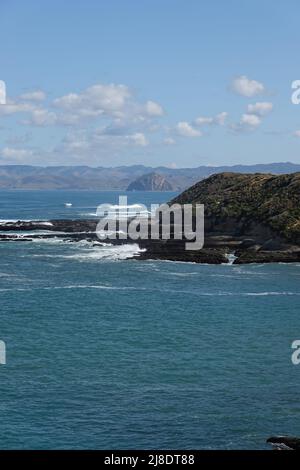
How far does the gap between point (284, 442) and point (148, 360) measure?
1658 cm

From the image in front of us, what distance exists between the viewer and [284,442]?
3134 cm

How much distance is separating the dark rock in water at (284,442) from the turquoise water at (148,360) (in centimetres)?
94

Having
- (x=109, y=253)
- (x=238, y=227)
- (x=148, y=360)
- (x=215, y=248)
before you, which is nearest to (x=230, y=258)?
(x=215, y=248)

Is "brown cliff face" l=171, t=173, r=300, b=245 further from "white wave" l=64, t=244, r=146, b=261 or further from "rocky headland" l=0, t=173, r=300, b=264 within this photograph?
"white wave" l=64, t=244, r=146, b=261

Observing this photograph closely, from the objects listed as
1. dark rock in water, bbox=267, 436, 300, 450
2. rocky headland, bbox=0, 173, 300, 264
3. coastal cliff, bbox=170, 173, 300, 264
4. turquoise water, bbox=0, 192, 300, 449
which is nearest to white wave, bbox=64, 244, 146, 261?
rocky headland, bbox=0, 173, 300, 264

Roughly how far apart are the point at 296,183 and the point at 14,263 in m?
61.1

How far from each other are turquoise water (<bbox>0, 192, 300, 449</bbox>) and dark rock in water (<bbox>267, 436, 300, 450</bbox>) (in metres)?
0.94

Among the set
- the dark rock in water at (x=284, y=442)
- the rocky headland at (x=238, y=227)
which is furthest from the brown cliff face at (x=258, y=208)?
the dark rock in water at (x=284, y=442)

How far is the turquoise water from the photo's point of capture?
111ft

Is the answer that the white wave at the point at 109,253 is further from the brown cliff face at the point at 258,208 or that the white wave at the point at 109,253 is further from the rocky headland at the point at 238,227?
the brown cliff face at the point at 258,208

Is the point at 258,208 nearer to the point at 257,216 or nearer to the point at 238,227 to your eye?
the point at 257,216
